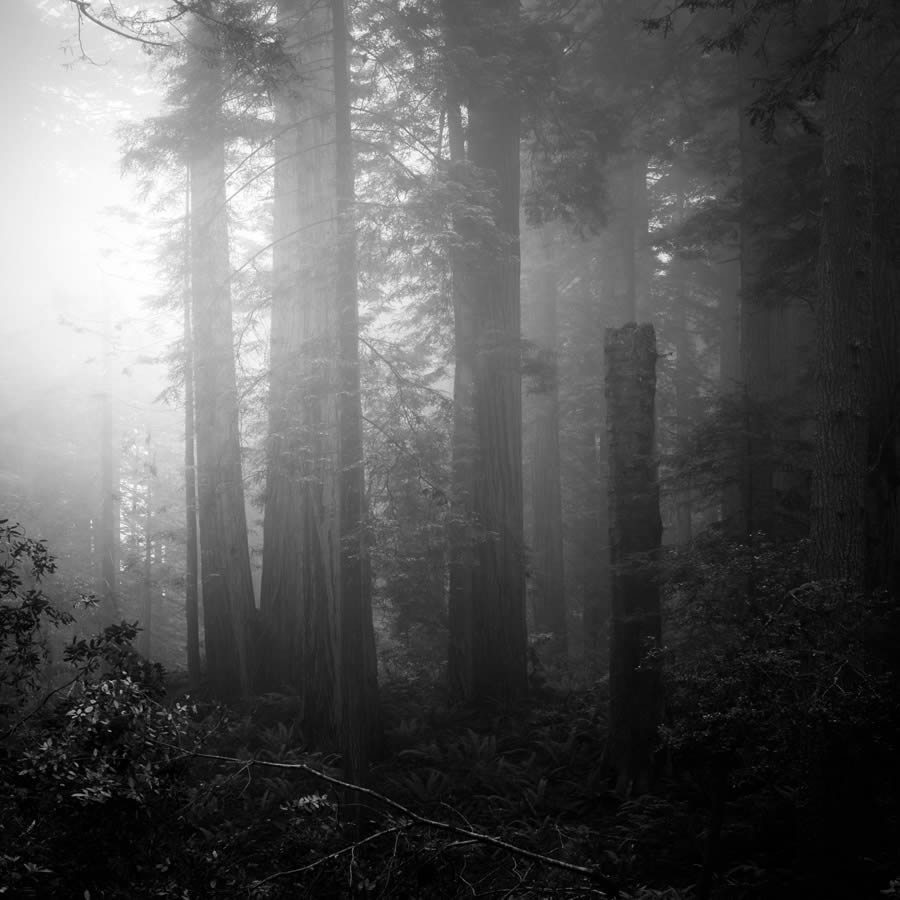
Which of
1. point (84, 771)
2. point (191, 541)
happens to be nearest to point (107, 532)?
point (191, 541)

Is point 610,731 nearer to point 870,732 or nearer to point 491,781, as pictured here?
point 491,781

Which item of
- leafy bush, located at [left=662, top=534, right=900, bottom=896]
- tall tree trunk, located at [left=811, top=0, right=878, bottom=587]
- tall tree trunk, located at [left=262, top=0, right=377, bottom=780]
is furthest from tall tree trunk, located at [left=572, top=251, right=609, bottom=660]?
leafy bush, located at [left=662, top=534, right=900, bottom=896]

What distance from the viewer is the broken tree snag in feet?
23.7

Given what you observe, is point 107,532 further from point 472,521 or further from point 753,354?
point 753,354

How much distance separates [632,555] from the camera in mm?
7316

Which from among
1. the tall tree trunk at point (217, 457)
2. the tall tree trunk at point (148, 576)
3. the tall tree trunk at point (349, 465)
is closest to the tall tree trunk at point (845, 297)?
the tall tree trunk at point (349, 465)

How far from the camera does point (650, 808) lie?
21.3 feet

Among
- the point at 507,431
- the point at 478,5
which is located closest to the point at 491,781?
the point at 507,431

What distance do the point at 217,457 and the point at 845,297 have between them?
9780 mm

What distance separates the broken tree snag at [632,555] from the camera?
7.23m

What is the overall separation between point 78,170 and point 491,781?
197ft

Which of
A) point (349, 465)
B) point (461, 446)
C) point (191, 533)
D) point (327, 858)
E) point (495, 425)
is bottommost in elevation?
point (327, 858)

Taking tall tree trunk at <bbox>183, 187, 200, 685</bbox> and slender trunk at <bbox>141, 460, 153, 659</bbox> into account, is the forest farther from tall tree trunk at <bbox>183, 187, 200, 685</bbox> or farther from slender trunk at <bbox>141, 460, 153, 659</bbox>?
slender trunk at <bbox>141, 460, 153, 659</bbox>

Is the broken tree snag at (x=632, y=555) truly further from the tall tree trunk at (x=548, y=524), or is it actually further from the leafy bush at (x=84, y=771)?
the tall tree trunk at (x=548, y=524)
